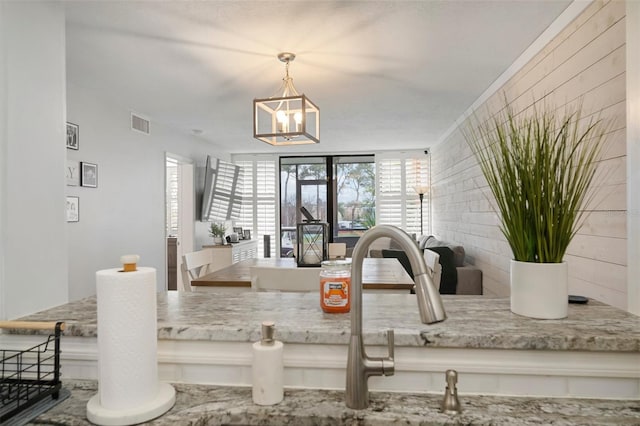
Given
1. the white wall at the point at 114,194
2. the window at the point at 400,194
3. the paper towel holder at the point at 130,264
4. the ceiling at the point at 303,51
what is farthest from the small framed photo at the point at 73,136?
the window at the point at 400,194

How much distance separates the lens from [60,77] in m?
1.35

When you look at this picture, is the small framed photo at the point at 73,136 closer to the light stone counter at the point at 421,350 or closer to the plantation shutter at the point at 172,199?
the light stone counter at the point at 421,350

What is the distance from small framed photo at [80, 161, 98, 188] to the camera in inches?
138

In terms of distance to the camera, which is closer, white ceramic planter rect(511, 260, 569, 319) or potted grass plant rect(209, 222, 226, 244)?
white ceramic planter rect(511, 260, 569, 319)

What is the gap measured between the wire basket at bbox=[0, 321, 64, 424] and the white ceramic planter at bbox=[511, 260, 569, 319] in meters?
1.20

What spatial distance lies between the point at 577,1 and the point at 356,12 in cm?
121

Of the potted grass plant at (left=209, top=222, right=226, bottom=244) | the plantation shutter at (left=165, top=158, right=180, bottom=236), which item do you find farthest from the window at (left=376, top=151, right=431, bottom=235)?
the plantation shutter at (left=165, top=158, right=180, bottom=236)

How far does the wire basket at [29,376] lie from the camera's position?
86 cm

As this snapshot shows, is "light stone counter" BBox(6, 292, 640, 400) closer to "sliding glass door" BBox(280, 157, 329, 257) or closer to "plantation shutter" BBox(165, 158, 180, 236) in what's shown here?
"plantation shutter" BBox(165, 158, 180, 236)

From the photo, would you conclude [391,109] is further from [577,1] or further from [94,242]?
[94,242]

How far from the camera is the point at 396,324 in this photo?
1.02 m

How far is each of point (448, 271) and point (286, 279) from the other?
7.64 feet

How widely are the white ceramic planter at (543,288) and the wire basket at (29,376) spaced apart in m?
1.20

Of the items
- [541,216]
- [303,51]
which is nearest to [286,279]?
[541,216]
